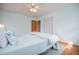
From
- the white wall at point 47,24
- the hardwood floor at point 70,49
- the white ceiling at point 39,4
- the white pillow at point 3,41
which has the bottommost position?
the hardwood floor at point 70,49

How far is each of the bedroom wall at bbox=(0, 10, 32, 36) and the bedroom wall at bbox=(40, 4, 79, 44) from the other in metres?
0.28

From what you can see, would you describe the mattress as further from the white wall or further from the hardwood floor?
the hardwood floor

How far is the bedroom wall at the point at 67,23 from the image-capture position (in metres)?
1.79

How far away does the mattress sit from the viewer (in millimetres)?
1694

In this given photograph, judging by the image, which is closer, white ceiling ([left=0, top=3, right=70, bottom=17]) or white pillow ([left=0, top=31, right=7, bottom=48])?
Result: white pillow ([left=0, top=31, right=7, bottom=48])

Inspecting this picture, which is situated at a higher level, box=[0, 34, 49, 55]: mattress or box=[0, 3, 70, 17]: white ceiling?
box=[0, 3, 70, 17]: white ceiling

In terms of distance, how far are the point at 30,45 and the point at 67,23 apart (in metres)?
0.69

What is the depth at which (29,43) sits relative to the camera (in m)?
1.73

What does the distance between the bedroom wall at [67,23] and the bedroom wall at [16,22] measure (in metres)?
0.28

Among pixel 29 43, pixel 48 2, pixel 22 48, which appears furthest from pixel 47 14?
pixel 22 48

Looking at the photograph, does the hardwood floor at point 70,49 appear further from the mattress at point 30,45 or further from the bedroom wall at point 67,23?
the mattress at point 30,45

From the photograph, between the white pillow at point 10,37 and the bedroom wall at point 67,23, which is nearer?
the white pillow at point 10,37

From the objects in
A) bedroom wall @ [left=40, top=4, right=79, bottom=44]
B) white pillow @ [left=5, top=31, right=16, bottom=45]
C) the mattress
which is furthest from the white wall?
white pillow @ [left=5, top=31, right=16, bottom=45]

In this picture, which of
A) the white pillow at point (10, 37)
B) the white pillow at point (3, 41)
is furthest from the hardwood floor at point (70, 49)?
the white pillow at point (3, 41)
